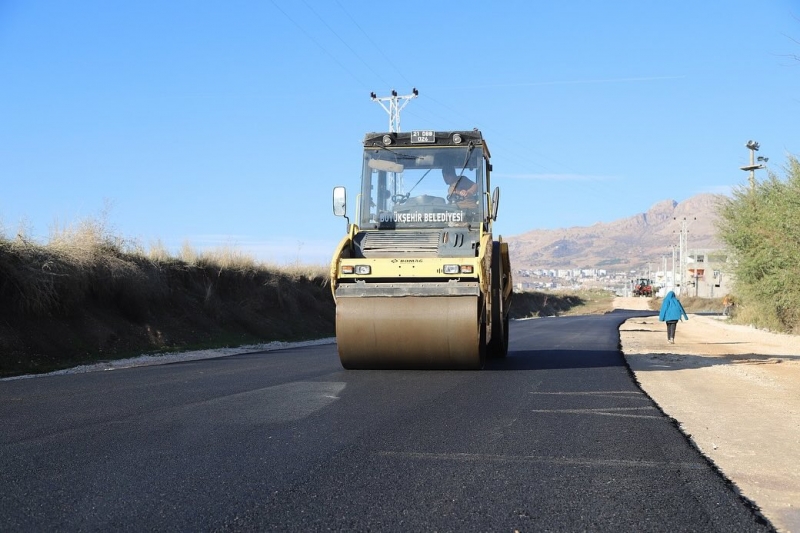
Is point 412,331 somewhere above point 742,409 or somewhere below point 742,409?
above

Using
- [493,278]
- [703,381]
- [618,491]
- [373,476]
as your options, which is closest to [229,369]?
[493,278]

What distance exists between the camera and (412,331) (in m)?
12.2

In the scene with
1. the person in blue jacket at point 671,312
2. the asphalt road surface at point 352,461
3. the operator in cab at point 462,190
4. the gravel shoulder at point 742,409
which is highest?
the operator in cab at point 462,190

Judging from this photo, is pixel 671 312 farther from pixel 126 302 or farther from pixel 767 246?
pixel 126 302

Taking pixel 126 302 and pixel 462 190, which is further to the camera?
pixel 126 302

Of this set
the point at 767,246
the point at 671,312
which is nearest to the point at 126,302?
the point at 671,312

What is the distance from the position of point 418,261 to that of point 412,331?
1.11 metres

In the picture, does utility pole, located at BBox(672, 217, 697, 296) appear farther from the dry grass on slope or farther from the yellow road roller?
the yellow road roller

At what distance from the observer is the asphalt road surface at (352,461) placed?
15.1 feet

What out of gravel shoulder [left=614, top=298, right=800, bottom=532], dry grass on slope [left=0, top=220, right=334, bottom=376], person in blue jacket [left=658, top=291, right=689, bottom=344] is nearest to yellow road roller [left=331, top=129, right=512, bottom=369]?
gravel shoulder [left=614, top=298, right=800, bottom=532]

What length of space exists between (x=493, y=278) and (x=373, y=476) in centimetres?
892

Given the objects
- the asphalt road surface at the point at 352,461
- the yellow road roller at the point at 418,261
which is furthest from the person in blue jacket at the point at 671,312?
the asphalt road surface at the point at 352,461

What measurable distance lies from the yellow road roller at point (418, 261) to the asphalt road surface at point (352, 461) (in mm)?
1434

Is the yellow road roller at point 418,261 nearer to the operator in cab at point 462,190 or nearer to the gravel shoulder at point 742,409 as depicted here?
the operator in cab at point 462,190
